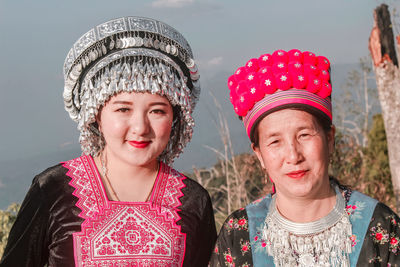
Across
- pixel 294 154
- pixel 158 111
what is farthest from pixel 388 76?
pixel 294 154

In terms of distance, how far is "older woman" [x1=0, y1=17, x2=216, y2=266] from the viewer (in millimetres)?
2678

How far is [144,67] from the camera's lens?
2.74m

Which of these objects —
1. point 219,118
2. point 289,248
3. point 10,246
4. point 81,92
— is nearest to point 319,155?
point 289,248

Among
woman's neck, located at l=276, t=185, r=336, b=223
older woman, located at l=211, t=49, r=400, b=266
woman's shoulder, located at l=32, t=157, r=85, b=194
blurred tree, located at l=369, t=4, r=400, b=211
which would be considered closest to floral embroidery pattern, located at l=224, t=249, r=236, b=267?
older woman, located at l=211, t=49, r=400, b=266

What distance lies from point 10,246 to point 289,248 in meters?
1.52

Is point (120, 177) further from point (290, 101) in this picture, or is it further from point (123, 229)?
point (290, 101)

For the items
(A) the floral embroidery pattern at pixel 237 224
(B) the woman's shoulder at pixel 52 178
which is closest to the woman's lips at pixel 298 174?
(A) the floral embroidery pattern at pixel 237 224

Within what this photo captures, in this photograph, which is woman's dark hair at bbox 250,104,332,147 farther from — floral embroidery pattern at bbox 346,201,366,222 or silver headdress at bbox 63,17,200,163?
silver headdress at bbox 63,17,200,163

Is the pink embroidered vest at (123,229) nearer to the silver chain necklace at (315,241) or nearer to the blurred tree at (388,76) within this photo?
the silver chain necklace at (315,241)

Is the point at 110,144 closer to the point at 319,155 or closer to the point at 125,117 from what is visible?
the point at 125,117

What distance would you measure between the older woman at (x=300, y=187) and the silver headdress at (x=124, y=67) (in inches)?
17.1

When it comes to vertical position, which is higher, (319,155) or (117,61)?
(117,61)

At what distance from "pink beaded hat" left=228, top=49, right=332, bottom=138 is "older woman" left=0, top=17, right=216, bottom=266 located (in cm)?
49

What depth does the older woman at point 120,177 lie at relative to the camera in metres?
2.68
